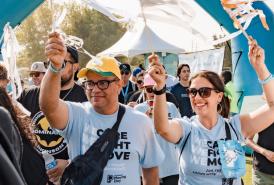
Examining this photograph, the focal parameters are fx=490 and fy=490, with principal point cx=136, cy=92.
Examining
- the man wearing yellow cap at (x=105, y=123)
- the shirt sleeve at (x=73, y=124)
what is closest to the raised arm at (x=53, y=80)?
the man wearing yellow cap at (x=105, y=123)

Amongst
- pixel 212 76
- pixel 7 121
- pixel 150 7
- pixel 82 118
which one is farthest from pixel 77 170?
pixel 150 7

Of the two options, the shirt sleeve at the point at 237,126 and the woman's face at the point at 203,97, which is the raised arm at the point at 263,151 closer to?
the shirt sleeve at the point at 237,126

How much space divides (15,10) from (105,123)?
3.18m

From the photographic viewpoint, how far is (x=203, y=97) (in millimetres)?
3094

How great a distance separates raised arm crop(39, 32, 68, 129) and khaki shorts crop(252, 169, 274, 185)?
2.39 metres

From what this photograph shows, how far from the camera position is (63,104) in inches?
107

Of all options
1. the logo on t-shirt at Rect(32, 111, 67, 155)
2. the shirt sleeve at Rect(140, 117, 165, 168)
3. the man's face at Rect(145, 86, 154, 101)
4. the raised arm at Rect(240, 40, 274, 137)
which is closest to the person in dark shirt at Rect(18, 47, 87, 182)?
the logo on t-shirt at Rect(32, 111, 67, 155)

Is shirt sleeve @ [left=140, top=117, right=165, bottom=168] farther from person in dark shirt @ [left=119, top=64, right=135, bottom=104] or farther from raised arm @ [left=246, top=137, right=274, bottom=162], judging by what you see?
person in dark shirt @ [left=119, top=64, right=135, bottom=104]

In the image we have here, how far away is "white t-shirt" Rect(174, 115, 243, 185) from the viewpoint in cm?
297

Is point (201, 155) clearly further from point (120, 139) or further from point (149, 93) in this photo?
point (149, 93)

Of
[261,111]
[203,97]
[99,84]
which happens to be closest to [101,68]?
[99,84]

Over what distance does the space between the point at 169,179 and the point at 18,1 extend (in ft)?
8.86

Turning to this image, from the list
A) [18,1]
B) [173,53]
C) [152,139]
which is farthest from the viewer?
[173,53]

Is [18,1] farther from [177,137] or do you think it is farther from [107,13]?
[177,137]
